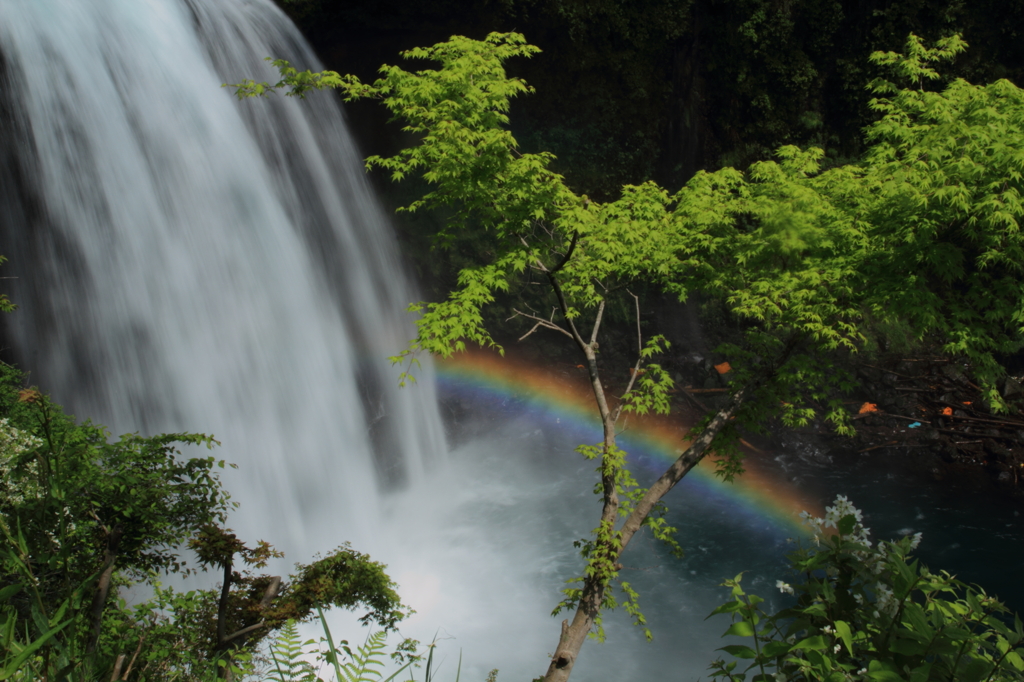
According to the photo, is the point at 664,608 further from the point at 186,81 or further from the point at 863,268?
the point at 186,81

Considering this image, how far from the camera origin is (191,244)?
35.4ft

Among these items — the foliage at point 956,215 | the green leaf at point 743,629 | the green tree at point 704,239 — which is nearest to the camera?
the green leaf at point 743,629

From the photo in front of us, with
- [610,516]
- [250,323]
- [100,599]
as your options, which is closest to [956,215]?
[610,516]

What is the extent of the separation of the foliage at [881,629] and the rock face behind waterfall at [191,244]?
10.9 meters

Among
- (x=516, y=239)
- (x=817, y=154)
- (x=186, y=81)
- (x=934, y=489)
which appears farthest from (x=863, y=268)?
(x=186, y=81)

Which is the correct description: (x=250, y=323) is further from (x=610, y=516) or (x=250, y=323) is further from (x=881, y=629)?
(x=881, y=629)

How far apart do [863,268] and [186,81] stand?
36.9ft

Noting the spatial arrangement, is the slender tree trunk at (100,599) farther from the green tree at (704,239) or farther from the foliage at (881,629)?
the green tree at (704,239)

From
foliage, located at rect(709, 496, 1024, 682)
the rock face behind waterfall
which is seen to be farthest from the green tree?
the rock face behind waterfall

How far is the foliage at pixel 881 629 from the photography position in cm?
138

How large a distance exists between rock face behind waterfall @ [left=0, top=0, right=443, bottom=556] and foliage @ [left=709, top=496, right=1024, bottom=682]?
10.9 metres

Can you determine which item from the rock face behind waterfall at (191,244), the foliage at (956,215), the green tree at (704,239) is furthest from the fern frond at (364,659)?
the rock face behind waterfall at (191,244)

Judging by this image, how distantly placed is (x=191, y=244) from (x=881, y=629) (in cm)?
1171

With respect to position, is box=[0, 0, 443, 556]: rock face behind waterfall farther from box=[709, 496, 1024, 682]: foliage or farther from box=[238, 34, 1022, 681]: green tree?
box=[709, 496, 1024, 682]: foliage
